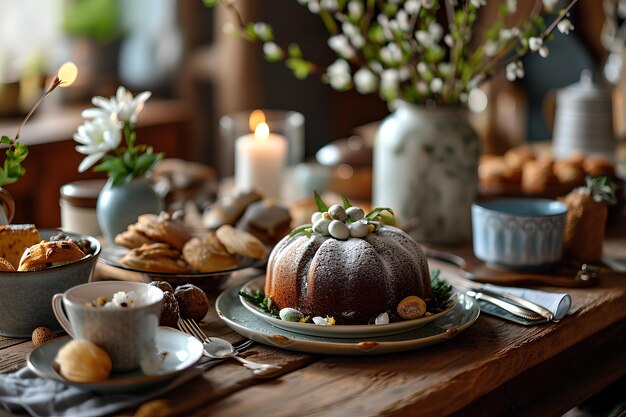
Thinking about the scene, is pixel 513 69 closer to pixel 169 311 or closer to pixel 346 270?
pixel 346 270

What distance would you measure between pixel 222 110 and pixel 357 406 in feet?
9.33

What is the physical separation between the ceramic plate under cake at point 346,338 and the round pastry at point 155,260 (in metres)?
0.11

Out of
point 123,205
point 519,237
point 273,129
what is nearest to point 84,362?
point 123,205

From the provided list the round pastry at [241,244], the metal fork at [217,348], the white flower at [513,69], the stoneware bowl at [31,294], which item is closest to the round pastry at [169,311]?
the metal fork at [217,348]

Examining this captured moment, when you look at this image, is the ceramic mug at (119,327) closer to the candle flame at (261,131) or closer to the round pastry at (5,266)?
the round pastry at (5,266)

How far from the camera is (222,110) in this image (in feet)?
12.1

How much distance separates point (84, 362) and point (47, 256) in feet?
0.74

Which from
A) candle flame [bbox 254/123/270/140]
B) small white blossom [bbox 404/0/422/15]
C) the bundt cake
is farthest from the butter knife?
candle flame [bbox 254/123/270/140]

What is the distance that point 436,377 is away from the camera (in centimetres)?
103

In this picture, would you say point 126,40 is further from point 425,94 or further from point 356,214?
point 356,214

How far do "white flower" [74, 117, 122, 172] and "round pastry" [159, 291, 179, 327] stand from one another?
386 millimetres

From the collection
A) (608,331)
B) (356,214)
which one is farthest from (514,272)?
(356,214)

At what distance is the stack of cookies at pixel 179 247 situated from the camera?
1296 mm

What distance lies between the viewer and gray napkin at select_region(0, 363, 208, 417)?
912mm
